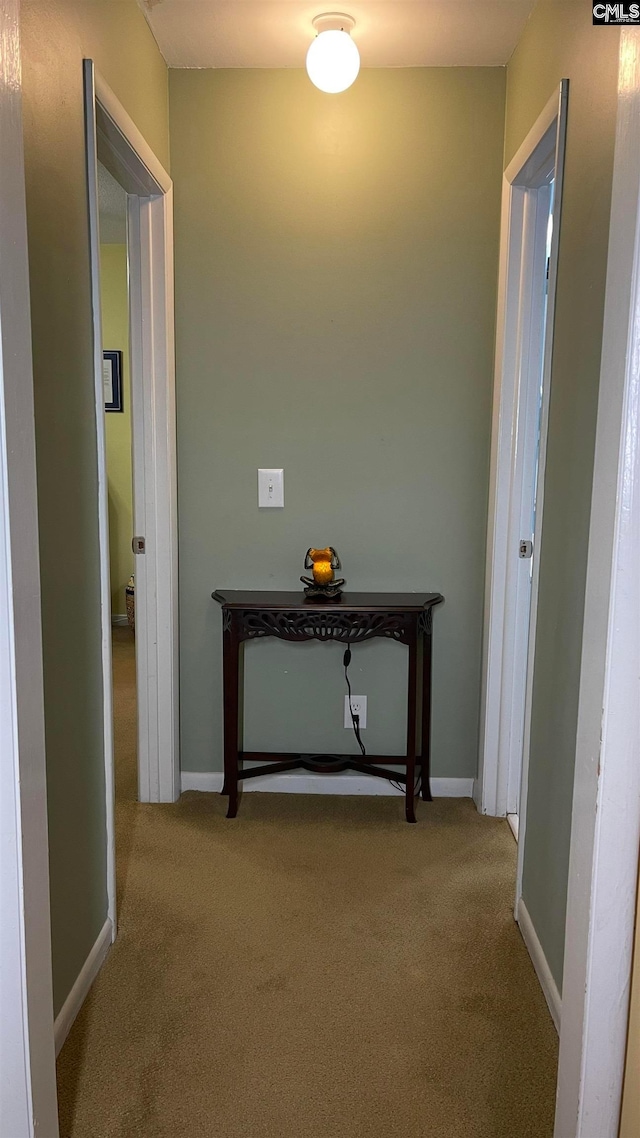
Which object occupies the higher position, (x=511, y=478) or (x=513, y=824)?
(x=511, y=478)

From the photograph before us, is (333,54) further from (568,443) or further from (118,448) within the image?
(118,448)

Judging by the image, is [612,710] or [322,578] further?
[322,578]

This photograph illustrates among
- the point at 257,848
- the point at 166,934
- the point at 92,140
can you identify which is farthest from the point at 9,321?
the point at 257,848

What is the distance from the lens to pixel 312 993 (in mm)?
1916

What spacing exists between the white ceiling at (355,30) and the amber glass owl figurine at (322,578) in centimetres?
154

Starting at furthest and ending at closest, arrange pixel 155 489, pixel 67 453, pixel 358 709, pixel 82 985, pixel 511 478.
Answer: pixel 358 709 < pixel 155 489 < pixel 511 478 < pixel 82 985 < pixel 67 453

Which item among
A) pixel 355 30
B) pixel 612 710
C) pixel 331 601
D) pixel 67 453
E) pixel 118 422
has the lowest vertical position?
pixel 331 601

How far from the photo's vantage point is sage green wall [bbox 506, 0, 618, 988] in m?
1.66

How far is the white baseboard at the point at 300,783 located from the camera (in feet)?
9.97

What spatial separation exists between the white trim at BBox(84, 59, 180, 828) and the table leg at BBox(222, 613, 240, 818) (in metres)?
0.22

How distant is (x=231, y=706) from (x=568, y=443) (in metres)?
1.46

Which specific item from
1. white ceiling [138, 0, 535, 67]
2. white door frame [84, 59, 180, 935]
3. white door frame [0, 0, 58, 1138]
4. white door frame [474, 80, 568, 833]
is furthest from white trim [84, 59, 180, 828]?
white door frame [0, 0, 58, 1138]

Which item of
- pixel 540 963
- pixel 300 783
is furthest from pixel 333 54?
pixel 540 963

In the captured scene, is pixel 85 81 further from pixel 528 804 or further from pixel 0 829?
pixel 528 804
